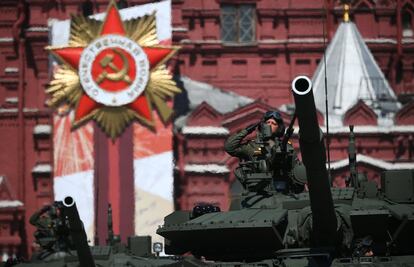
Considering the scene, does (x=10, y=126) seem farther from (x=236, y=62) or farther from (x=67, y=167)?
(x=236, y=62)

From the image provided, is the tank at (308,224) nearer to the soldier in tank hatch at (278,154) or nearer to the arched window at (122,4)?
the soldier in tank hatch at (278,154)

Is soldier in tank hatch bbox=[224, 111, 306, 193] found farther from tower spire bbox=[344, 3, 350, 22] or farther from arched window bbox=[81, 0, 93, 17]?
tower spire bbox=[344, 3, 350, 22]

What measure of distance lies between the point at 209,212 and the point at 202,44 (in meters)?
23.7

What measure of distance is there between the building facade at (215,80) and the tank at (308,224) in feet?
69.6

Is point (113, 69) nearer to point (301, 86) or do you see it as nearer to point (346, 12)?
point (346, 12)

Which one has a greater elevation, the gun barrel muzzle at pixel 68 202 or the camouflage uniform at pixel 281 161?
the camouflage uniform at pixel 281 161

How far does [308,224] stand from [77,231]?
2439 mm

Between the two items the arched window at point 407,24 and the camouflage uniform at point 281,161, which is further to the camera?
the arched window at point 407,24

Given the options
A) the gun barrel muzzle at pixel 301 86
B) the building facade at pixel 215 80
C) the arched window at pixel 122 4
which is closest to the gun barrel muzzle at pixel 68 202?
the gun barrel muzzle at pixel 301 86

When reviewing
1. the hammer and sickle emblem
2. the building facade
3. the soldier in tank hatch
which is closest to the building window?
the building facade

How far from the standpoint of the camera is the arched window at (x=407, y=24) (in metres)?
38.9

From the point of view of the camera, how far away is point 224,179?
117 feet

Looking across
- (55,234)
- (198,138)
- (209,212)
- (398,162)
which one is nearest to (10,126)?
(198,138)

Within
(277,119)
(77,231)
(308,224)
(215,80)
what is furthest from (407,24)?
(77,231)
